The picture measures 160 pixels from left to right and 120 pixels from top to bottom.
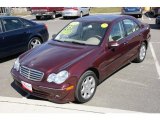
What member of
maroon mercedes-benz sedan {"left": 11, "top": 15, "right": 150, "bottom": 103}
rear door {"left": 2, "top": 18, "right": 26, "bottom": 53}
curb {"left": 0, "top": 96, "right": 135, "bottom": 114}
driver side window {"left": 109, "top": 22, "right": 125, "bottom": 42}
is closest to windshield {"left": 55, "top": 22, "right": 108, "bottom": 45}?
maroon mercedes-benz sedan {"left": 11, "top": 15, "right": 150, "bottom": 103}

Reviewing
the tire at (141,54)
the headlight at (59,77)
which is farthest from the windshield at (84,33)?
the tire at (141,54)

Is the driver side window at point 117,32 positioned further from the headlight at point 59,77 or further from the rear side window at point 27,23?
the rear side window at point 27,23

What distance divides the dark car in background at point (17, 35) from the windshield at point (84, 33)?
2.29m

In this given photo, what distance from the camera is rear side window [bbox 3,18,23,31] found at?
820cm

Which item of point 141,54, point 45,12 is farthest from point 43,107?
point 45,12

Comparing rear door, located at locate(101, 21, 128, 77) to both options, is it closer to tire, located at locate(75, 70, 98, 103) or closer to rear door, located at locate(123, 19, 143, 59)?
rear door, located at locate(123, 19, 143, 59)

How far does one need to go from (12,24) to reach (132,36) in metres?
3.92

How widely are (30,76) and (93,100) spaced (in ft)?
4.46

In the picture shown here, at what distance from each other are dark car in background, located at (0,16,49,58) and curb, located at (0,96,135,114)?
10.8 ft

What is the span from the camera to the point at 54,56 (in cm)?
536

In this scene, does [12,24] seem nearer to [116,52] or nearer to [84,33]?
[84,33]

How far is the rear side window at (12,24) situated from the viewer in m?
8.20

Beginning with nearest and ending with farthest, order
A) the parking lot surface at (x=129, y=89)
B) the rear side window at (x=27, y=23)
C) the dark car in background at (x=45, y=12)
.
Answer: the parking lot surface at (x=129, y=89) → the rear side window at (x=27, y=23) → the dark car in background at (x=45, y=12)
